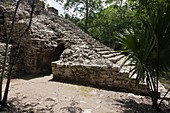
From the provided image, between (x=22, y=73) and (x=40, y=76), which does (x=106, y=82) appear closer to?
(x=40, y=76)

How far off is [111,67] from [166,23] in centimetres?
179

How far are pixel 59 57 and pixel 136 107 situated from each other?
12.0 ft

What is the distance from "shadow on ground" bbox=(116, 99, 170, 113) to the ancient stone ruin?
548 millimetres

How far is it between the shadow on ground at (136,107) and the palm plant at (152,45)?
162 mm

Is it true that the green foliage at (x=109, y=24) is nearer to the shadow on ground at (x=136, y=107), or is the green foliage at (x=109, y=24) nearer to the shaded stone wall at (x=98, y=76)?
the shaded stone wall at (x=98, y=76)

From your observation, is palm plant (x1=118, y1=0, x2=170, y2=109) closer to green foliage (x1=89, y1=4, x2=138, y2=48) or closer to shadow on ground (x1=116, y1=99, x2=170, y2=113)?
shadow on ground (x1=116, y1=99, x2=170, y2=113)

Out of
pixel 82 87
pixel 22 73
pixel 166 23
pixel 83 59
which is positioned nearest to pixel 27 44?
pixel 22 73

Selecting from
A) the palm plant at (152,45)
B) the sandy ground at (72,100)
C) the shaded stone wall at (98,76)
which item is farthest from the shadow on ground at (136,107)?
the shaded stone wall at (98,76)

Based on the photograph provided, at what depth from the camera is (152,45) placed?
289 centimetres

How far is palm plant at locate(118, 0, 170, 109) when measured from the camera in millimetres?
2908

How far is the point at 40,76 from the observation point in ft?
18.1

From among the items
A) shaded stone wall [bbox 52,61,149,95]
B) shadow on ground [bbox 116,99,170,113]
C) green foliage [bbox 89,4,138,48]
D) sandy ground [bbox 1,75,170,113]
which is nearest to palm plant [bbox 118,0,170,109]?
shadow on ground [bbox 116,99,170,113]

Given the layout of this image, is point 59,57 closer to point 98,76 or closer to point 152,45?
point 98,76

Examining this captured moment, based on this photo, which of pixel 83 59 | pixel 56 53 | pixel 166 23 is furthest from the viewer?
pixel 56 53
